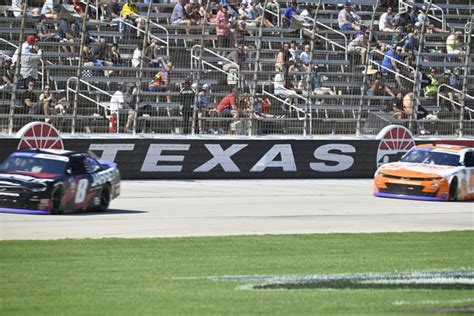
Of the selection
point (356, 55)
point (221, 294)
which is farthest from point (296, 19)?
point (221, 294)

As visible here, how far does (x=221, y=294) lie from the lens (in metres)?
11.5

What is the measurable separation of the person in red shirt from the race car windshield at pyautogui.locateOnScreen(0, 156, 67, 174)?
31.6ft

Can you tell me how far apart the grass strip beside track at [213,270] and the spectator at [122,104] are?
11269mm

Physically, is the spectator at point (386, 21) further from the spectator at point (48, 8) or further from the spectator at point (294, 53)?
the spectator at point (48, 8)

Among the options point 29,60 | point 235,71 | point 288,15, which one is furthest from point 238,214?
point 288,15

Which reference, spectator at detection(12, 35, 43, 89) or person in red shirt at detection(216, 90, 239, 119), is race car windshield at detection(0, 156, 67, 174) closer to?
spectator at detection(12, 35, 43, 89)

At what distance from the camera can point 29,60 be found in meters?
27.2

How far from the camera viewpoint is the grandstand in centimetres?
2780

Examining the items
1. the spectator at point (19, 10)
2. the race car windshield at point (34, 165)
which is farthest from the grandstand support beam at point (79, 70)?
the race car windshield at point (34, 165)

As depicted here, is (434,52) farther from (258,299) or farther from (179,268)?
(258,299)

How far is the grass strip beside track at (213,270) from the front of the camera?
10719 millimetres

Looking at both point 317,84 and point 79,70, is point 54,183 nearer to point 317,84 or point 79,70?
point 79,70

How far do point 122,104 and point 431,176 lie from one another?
774 centimetres

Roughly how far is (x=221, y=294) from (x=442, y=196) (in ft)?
49.2
